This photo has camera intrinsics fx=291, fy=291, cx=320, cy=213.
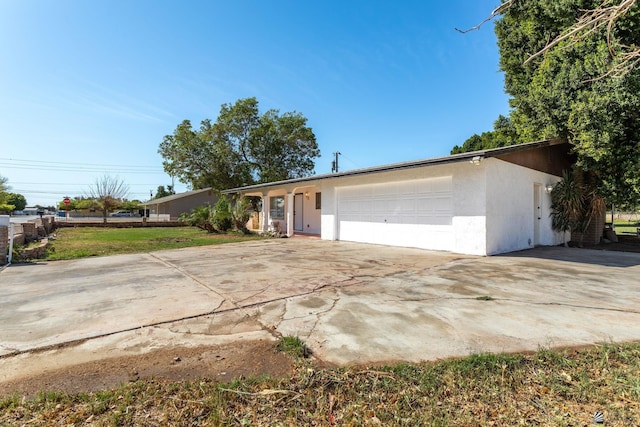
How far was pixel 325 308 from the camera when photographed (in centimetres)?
385

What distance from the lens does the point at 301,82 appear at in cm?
Result: 1697

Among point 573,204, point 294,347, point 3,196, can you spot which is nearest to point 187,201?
point 3,196

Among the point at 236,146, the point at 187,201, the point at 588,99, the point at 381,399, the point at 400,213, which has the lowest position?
the point at 381,399

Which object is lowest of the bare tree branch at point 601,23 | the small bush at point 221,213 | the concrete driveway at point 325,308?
the concrete driveway at point 325,308

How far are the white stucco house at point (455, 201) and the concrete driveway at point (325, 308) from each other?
2.30 metres

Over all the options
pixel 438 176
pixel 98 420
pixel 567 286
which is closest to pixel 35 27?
pixel 98 420

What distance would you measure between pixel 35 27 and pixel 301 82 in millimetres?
11241

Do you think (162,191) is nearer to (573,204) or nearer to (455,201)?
(455,201)

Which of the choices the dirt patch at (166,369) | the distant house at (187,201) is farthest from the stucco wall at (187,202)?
the dirt patch at (166,369)

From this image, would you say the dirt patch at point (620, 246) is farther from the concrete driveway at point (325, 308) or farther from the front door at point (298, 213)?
the front door at point (298, 213)

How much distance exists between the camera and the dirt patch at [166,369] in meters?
2.15

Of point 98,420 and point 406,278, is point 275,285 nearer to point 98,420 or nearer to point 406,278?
point 406,278

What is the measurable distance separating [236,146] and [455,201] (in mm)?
23528

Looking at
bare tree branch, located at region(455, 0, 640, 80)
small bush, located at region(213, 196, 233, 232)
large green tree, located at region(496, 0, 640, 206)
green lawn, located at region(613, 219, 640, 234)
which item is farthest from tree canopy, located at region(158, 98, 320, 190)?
bare tree branch, located at region(455, 0, 640, 80)
